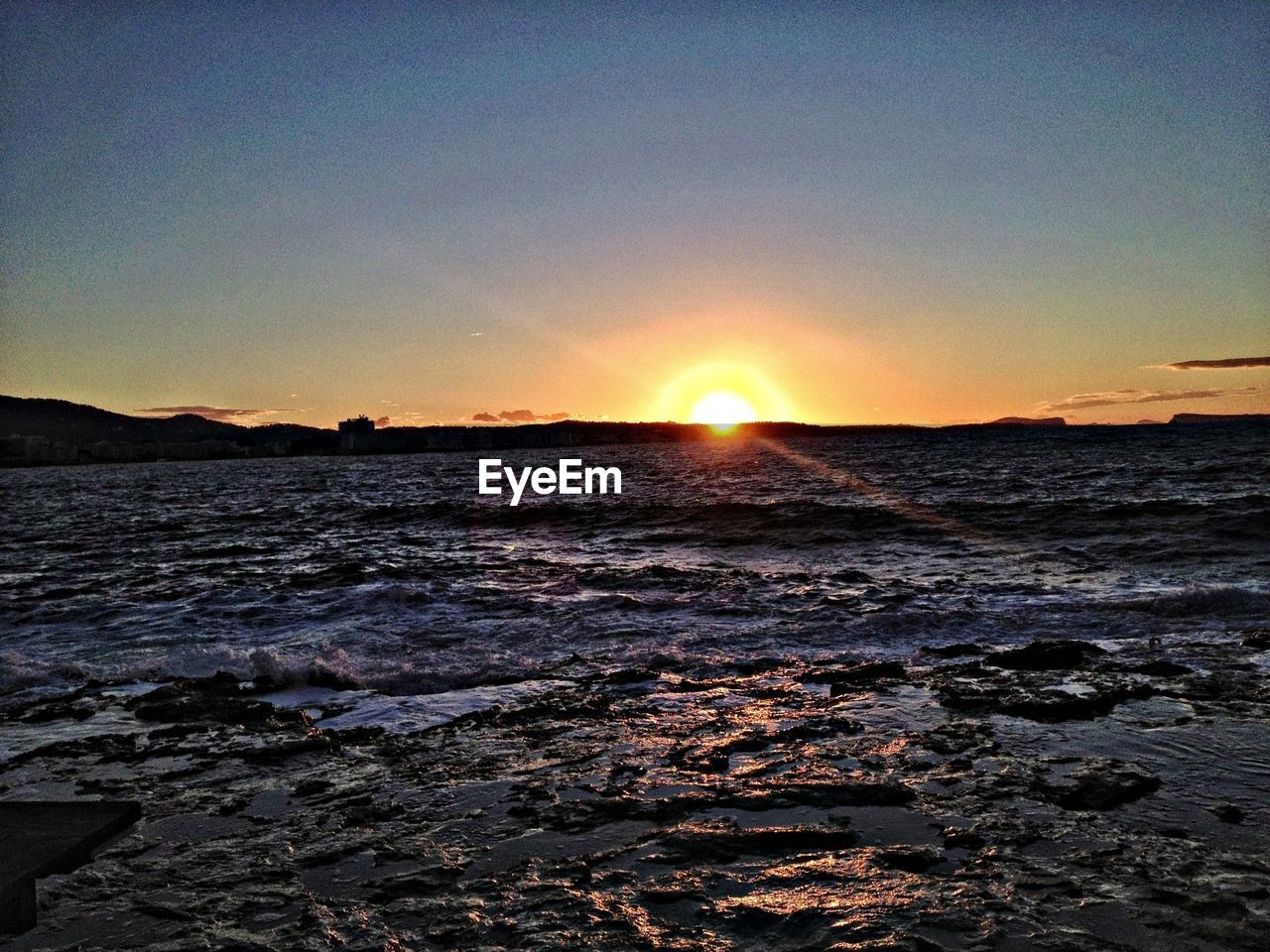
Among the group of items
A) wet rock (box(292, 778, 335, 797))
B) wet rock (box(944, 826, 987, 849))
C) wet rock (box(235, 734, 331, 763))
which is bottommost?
wet rock (box(235, 734, 331, 763))

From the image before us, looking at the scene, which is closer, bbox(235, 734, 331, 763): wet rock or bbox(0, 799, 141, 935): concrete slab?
bbox(0, 799, 141, 935): concrete slab

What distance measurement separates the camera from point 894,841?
479 centimetres

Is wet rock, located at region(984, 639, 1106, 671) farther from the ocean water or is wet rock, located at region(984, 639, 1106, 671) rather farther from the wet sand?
the ocean water

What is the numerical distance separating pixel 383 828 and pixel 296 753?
2.05 metres

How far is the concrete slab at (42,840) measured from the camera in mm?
3988

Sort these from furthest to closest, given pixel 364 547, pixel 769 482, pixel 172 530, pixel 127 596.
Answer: pixel 769 482 < pixel 172 530 < pixel 364 547 < pixel 127 596

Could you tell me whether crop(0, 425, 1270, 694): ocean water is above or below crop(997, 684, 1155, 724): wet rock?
below

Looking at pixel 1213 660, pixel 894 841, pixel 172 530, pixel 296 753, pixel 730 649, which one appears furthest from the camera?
pixel 172 530

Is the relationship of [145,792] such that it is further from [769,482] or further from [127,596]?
[769,482]

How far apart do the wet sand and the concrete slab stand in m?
0.12

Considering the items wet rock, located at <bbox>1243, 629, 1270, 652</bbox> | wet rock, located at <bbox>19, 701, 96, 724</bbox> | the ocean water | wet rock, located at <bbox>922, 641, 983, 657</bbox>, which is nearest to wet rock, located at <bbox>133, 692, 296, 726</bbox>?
wet rock, located at <bbox>19, 701, 96, 724</bbox>

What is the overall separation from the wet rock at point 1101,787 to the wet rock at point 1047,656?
339 centimetres

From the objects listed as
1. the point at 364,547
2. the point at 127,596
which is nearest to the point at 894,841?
the point at 127,596

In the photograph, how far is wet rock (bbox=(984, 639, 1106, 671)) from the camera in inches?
356
